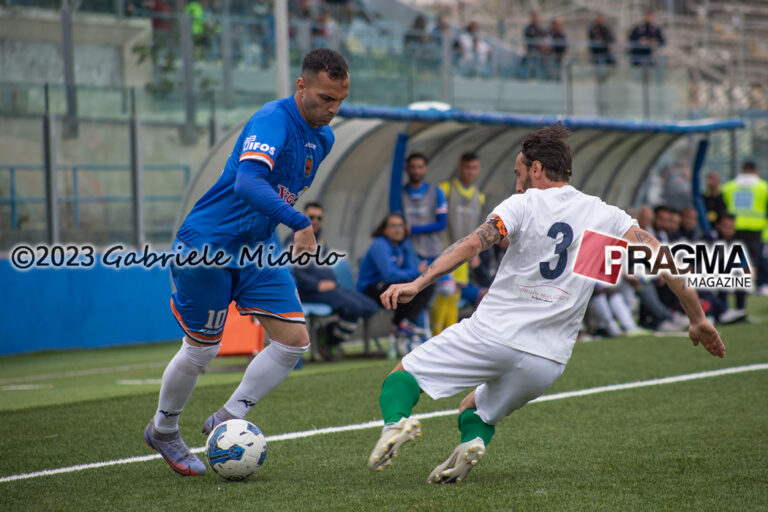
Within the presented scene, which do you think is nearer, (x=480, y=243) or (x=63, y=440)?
(x=480, y=243)

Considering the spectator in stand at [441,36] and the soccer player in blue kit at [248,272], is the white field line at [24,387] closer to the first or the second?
the soccer player in blue kit at [248,272]

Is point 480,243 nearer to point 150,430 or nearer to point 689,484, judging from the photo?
point 689,484

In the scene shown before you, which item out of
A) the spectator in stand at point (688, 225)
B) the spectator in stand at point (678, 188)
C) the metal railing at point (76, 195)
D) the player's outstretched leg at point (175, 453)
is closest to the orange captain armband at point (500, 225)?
the player's outstretched leg at point (175, 453)

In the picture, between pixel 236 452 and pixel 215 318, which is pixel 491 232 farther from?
pixel 236 452

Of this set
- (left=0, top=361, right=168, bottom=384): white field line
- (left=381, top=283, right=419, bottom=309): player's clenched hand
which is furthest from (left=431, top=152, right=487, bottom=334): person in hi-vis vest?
(left=381, top=283, right=419, bottom=309): player's clenched hand

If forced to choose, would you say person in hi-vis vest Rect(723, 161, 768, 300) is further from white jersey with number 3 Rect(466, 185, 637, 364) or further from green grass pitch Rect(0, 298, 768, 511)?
white jersey with number 3 Rect(466, 185, 637, 364)

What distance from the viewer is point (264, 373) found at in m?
5.36

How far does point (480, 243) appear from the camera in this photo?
4.42 metres

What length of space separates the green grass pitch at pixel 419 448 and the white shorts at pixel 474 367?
18.5 inches

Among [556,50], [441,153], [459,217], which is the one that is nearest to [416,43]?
[556,50]

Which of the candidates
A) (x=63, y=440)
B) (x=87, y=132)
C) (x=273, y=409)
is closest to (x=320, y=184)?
(x=87, y=132)

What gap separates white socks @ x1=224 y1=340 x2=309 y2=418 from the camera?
211 inches

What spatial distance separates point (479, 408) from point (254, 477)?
1226 mm

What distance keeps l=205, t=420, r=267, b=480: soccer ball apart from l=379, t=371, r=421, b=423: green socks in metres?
0.81
